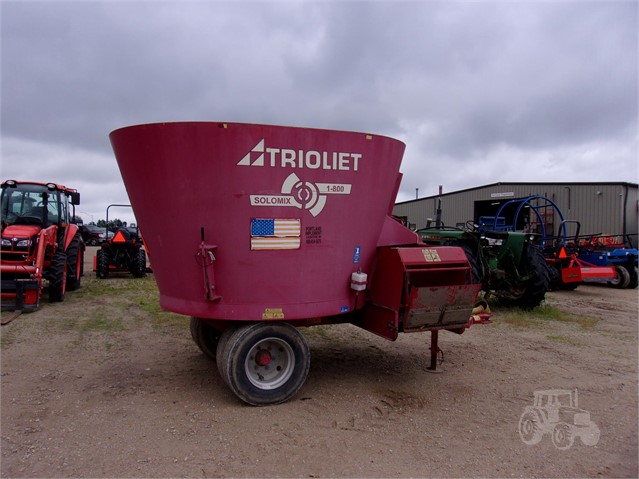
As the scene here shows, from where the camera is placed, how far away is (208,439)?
344 centimetres

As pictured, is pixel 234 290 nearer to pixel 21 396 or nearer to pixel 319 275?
pixel 319 275

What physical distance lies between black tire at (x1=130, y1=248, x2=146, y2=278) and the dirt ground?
21.3 feet

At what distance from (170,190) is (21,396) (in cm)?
230

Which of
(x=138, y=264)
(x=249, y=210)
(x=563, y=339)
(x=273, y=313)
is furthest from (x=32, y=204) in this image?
(x=563, y=339)

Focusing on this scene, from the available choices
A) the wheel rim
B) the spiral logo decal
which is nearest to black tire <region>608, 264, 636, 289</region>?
the spiral logo decal

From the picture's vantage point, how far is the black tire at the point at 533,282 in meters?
8.35

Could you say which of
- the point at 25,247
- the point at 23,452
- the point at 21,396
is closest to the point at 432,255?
the point at 23,452

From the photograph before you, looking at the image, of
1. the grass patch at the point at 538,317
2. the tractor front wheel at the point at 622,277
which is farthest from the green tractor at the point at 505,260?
the tractor front wheel at the point at 622,277

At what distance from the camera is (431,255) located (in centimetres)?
454

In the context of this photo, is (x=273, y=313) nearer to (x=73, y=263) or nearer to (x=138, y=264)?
(x=73, y=263)

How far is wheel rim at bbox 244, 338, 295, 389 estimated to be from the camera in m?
4.08

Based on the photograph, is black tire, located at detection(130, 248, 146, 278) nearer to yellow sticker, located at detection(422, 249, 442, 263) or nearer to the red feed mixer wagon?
the red feed mixer wagon

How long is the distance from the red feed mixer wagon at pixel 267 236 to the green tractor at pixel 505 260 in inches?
158

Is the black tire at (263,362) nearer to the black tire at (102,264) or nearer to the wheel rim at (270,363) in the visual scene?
the wheel rim at (270,363)
